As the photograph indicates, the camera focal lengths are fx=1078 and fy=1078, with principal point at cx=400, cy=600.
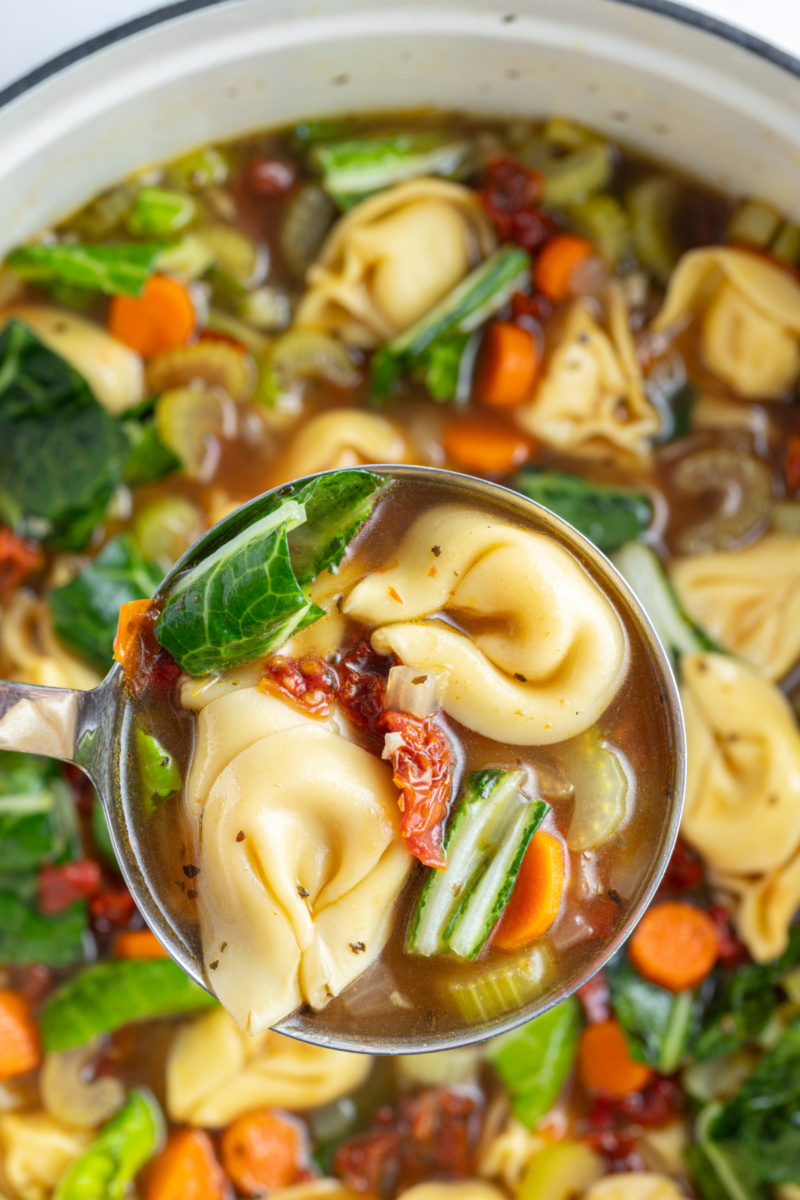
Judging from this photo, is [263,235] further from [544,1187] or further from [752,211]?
[544,1187]

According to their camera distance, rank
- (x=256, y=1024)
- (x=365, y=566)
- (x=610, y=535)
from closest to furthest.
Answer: (x=256, y=1024) → (x=365, y=566) → (x=610, y=535)

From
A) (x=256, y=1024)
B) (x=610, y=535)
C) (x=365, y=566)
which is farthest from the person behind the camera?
(x=610, y=535)

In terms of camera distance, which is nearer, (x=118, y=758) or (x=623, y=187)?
(x=118, y=758)

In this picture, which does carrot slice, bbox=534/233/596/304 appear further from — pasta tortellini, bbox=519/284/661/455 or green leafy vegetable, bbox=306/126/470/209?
green leafy vegetable, bbox=306/126/470/209

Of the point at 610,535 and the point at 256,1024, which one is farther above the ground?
the point at 610,535

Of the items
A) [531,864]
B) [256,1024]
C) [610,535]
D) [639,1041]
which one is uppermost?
[610,535]

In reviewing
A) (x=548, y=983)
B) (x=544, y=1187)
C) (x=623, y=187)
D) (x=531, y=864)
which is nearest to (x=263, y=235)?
(x=623, y=187)

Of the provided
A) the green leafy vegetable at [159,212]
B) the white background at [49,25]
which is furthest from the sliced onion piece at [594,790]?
the white background at [49,25]
